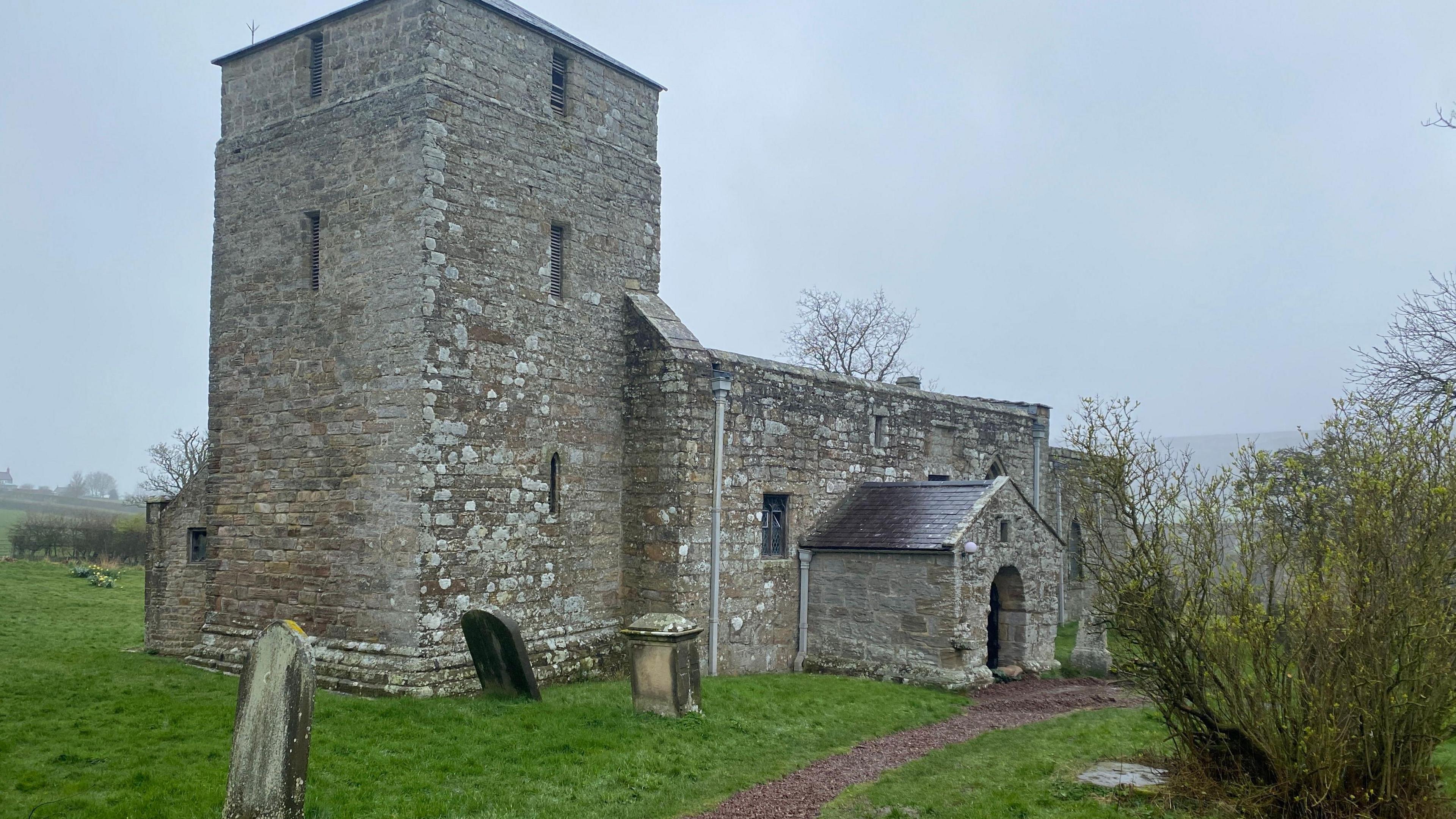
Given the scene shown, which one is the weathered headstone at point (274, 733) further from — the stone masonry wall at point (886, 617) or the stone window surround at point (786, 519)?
the stone masonry wall at point (886, 617)

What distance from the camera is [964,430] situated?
2016 cm

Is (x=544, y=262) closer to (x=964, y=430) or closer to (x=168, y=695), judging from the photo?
(x=168, y=695)

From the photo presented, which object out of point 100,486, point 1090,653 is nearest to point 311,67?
point 1090,653

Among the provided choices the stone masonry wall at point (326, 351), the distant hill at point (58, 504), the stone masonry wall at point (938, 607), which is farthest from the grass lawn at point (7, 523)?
the stone masonry wall at point (938, 607)

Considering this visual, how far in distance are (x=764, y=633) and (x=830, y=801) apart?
660 centimetres

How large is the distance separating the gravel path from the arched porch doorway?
0.58 m

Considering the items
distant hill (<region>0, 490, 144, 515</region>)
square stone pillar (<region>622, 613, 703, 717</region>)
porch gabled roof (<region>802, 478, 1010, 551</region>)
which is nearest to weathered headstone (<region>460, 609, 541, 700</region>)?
square stone pillar (<region>622, 613, 703, 717</region>)

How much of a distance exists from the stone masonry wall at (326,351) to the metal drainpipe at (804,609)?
6305mm

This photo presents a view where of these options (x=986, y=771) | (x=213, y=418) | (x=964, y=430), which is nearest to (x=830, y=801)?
(x=986, y=771)

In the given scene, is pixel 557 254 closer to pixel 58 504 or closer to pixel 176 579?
pixel 176 579

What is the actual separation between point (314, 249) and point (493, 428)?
11.6 ft

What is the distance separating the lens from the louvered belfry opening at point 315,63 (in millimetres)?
13961

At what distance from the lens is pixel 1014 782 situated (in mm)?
9258

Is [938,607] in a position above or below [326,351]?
below
